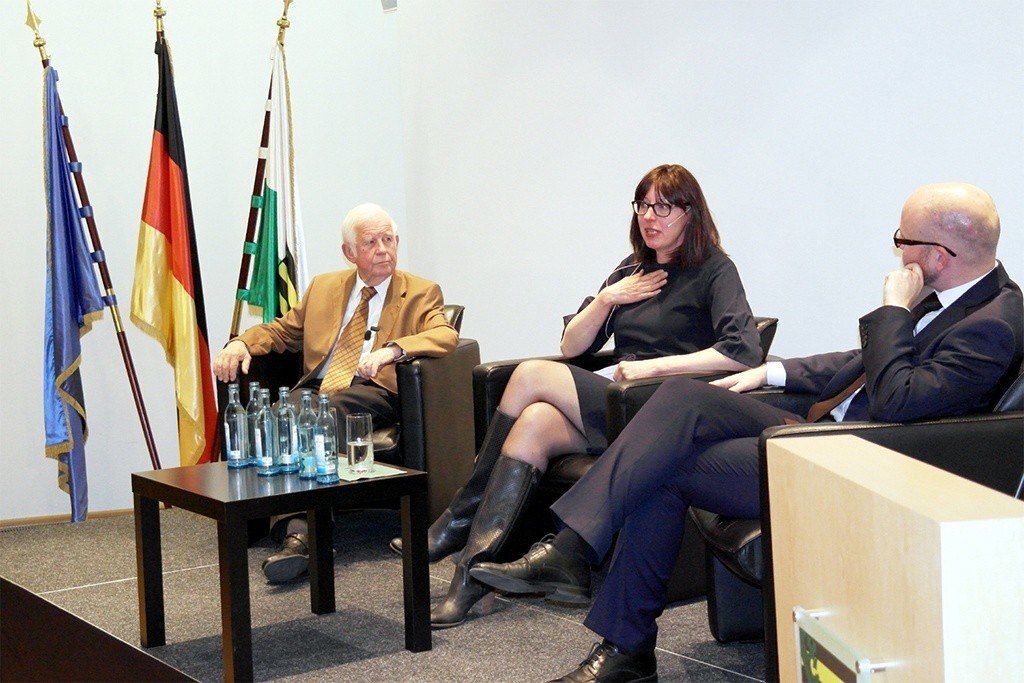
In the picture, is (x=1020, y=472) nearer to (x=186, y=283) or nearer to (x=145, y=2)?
(x=186, y=283)

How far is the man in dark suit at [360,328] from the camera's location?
150 inches

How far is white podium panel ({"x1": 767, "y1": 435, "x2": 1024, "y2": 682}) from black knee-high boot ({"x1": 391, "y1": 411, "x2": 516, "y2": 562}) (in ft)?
5.06

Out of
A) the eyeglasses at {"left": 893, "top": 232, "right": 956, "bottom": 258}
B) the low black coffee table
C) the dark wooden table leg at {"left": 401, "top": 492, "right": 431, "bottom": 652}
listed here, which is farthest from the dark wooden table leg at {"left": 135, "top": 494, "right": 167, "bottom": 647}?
the eyeglasses at {"left": 893, "top": 232, "right": 956, "bottom": 258}

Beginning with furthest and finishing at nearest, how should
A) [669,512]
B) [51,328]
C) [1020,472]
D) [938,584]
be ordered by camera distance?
1. [51,328]
2. [669,512]
3. [1020,472]
4. [938,584]

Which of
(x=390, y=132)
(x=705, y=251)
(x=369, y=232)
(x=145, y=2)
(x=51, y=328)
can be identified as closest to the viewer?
(x=705, y=251)

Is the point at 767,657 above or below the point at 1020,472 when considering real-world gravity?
below

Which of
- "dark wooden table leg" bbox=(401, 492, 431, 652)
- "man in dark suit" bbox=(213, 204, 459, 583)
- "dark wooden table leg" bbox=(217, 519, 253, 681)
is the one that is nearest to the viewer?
"dark wooden table leg" bbox=(217, 519, 253, 681)

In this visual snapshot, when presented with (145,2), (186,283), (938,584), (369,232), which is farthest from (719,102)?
(938,584)

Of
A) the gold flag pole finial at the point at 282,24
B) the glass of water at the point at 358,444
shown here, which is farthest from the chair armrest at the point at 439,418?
the gold flag pole finial at the point at 282,24

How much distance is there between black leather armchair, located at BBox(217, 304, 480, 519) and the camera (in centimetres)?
366

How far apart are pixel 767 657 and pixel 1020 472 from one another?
66 cm

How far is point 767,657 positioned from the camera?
81.9 inches

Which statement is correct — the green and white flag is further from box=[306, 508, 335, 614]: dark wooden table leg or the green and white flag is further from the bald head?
the bald head

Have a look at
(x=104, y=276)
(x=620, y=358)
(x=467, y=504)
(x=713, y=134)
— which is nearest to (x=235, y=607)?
(x=467, y=504)
